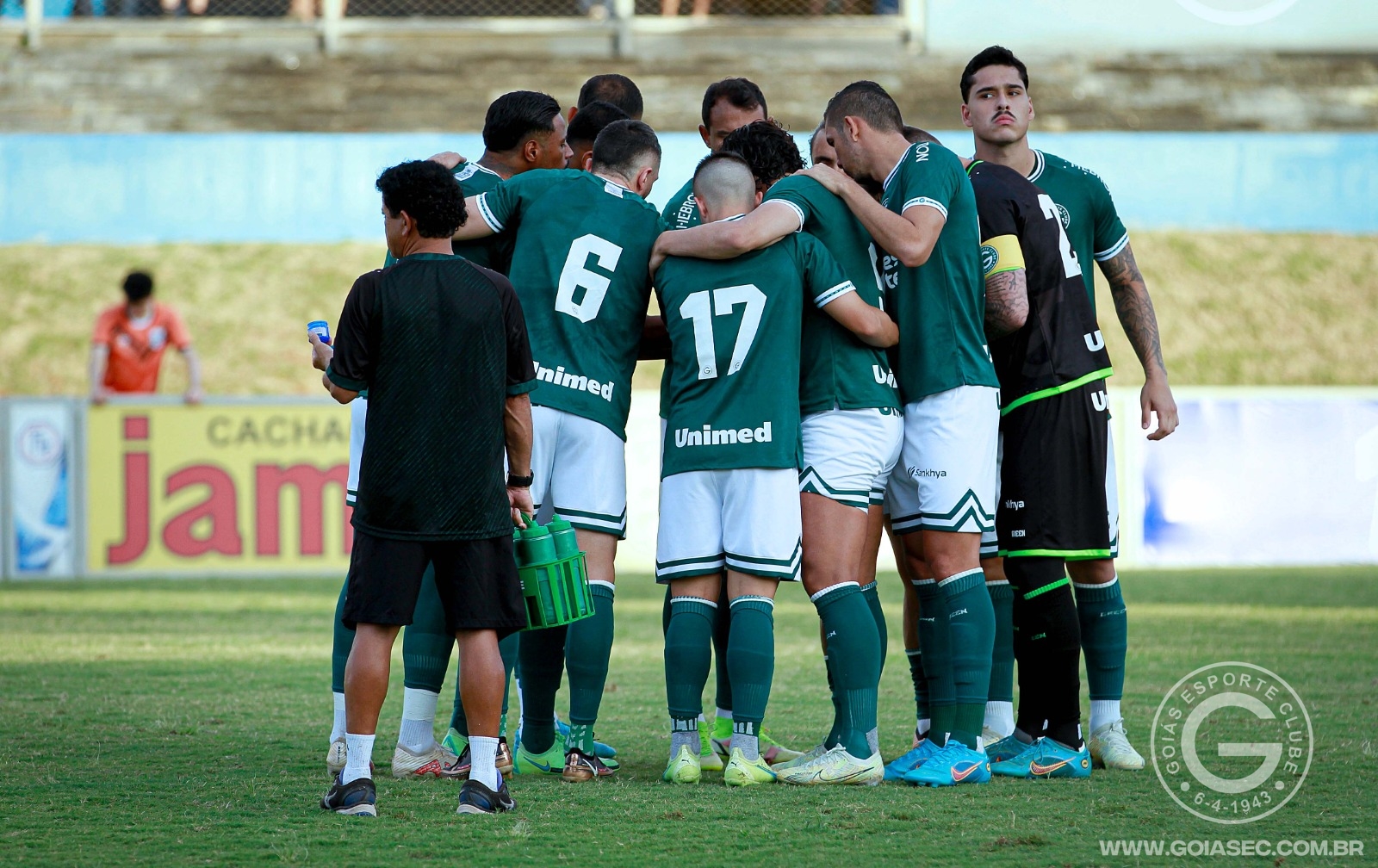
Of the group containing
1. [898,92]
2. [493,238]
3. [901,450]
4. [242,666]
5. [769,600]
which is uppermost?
[898,92]

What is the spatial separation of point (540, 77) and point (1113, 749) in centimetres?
1847

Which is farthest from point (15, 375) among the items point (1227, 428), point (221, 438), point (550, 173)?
point (550, 173)

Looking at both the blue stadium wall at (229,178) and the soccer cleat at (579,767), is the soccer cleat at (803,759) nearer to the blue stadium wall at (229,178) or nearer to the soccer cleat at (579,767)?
the soccer cleat at (579,767)

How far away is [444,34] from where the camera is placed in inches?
919

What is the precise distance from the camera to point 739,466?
4875mm

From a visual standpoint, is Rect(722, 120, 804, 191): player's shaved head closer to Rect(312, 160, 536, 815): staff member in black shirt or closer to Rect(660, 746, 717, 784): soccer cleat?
Rect(312, 160, 536, 815): staff member in black shirt

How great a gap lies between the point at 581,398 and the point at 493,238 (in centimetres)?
72

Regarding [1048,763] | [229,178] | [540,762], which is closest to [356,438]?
[540,762]

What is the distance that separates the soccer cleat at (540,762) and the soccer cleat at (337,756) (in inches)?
23.5

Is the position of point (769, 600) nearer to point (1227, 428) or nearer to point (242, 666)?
point (242, 666)

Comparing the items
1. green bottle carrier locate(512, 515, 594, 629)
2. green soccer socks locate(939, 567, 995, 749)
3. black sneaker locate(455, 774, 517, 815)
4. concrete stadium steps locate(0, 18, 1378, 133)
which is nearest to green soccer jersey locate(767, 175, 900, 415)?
green soccer socks locate(939, 567, 995, 749)

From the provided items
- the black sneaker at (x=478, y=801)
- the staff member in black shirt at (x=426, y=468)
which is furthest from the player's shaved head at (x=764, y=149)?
the black sneaker at (x=478, y=801)

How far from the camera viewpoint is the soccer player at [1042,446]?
514 cm

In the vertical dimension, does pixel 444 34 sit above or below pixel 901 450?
above
